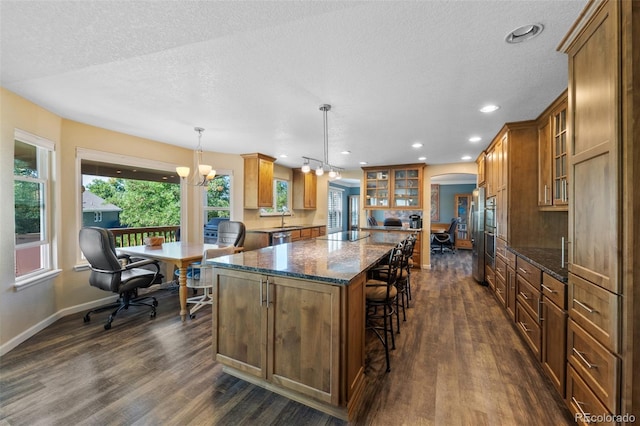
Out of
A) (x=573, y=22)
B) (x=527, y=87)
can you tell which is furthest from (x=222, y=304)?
(x=527, y=87)

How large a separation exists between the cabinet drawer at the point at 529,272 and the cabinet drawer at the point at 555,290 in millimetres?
110

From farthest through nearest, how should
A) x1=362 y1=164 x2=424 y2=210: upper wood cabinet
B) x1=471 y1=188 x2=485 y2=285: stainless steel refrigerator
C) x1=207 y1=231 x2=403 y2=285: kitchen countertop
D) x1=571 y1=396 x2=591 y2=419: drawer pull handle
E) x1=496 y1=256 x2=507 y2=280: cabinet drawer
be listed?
1. x1=362 y1=164 x2=424 y2=210: upper wood cabinet
2. x1=471 y1=188 x2=485 y2=285: stainless steel refrigerator
3. x1=496 y1=256 x2=507 y2=280: cabinet drawer
4. x1=207 y1=231 x2=403 y2=285: kitchen countertop
5. x1=571 y1=396 x2=591 y2=419: drawer pull handle

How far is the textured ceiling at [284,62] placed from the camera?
1.46 m

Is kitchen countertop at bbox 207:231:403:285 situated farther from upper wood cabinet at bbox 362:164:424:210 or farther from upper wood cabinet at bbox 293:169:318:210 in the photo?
upper wood cabinet at bbox 293:169:318:210

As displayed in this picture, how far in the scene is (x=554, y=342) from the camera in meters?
1.92

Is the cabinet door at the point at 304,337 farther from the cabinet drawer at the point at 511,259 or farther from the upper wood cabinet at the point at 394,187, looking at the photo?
the upper wood cabinet at the point at 394,187

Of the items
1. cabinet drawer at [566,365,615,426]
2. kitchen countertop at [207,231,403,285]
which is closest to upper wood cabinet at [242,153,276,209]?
kitchen countertop at [207,231,403,285]

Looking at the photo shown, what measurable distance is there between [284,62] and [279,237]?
3972 mm

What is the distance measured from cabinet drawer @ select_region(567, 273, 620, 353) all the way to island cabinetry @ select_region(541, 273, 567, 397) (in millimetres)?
122

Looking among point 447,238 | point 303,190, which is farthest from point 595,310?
point 447,238

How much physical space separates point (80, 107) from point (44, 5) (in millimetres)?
1835

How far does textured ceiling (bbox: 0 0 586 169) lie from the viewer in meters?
1.46

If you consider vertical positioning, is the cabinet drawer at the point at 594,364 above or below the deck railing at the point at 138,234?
below

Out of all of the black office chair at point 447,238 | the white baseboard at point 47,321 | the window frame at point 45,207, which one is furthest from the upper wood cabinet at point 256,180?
the black office chair at point 447,238
